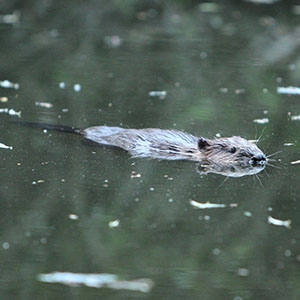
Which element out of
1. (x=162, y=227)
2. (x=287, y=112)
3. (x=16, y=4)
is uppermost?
(x=162, y=227)

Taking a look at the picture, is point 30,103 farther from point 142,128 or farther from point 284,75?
point 284,75

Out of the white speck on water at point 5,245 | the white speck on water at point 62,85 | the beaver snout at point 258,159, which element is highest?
the white speck on water at point 5,245

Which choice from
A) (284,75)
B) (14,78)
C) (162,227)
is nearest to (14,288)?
(162,227)

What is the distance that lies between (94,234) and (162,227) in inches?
16.5

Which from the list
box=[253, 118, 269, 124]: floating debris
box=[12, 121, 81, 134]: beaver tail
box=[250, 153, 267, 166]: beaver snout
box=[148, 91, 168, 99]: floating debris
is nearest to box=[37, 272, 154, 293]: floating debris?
box=[250, 153, 267, 166]: beaver snout

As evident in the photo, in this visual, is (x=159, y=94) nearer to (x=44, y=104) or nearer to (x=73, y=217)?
(x=44, y=104)

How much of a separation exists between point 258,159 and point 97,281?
234cm

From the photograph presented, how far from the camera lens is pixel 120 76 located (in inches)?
364

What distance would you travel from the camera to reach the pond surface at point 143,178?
14.9 feet

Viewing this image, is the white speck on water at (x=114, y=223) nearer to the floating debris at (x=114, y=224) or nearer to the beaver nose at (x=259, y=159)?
the floating debris at (x=114, y=224)

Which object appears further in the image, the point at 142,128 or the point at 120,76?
the point at 120,76

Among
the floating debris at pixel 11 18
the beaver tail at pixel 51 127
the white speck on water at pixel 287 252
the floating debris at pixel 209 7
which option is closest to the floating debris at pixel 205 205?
the white speck on water at pixel 287 252

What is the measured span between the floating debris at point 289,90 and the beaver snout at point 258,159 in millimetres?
2444

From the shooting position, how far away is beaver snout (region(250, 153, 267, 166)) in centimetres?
643
